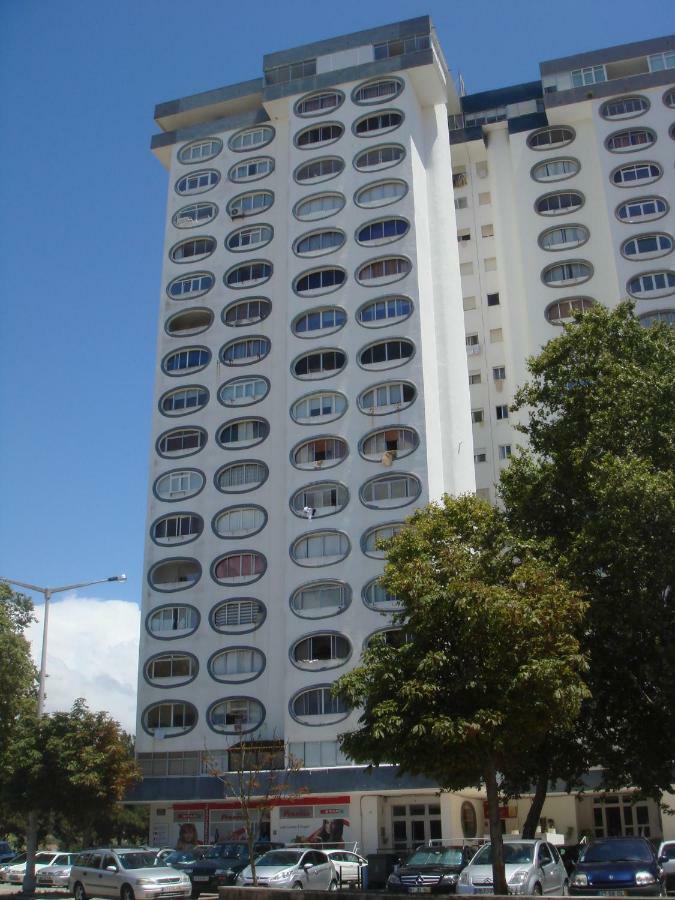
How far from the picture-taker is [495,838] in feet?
61.0

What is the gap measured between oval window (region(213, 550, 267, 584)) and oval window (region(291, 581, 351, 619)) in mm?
3255

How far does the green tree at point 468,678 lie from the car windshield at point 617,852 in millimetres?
4437

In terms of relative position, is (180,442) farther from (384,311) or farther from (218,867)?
(218,867)

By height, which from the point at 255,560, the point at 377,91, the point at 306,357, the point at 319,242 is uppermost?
the point at 377,91

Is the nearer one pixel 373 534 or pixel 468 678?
pixel 468 678

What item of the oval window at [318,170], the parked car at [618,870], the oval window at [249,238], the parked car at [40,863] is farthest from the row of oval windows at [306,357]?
the parked car at [618,870]

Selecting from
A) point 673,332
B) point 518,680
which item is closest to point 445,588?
point 518,680

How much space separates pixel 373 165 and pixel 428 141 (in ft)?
19.2

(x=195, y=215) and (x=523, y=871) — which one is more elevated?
(x=195, y=215)

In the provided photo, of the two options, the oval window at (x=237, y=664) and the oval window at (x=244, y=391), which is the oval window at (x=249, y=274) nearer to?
the oval window at (x=244, y=391)

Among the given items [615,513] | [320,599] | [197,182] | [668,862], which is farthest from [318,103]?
[668,862]

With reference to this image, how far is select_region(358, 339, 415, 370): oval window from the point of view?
174 ft

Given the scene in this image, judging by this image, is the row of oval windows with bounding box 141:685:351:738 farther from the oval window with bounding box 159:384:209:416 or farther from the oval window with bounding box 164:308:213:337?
the oval window with bounding box 164:308:213:337

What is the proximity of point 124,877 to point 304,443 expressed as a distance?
31192 millimetres
